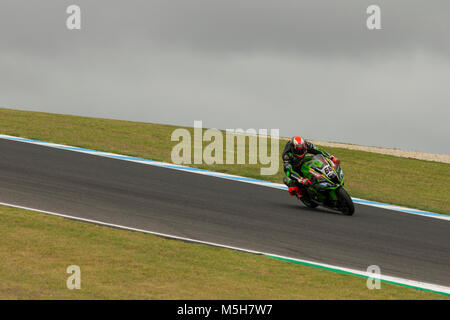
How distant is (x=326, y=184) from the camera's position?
13.0 m

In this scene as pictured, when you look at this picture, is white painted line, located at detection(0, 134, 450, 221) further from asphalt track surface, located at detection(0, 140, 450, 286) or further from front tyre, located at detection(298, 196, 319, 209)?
front tyre, located at detection(298, 196, 319, 209)

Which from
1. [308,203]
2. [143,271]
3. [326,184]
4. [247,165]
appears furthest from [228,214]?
[247,165]

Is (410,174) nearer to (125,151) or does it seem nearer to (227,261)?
(125,151)

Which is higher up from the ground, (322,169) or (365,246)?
(322,169)

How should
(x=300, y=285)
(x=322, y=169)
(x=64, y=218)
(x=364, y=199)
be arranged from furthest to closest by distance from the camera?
(x=364, y=199), (x=322, y=169), (x=64, y=218), (x=300, y=285)

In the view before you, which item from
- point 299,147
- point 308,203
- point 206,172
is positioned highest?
point 299,147

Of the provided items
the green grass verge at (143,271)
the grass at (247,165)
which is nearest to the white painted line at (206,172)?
the grass at (247,165)

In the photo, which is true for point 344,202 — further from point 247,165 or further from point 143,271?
point 247,165

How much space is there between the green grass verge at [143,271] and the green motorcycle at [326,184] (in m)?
4.39

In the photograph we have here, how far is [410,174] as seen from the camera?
21.6 m

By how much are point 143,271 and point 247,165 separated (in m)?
12.5

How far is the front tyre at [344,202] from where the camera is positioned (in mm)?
13141
